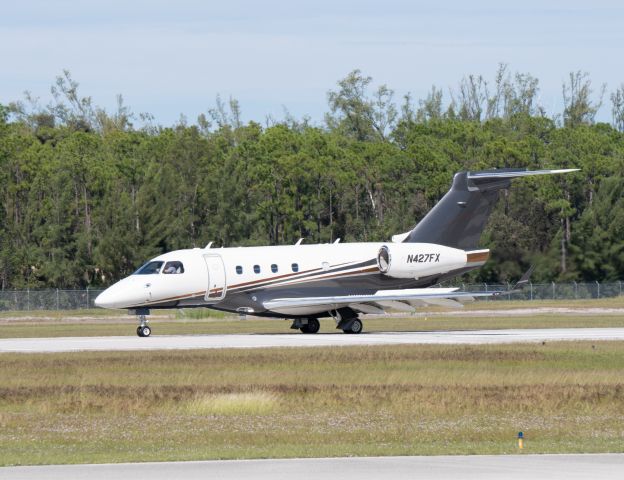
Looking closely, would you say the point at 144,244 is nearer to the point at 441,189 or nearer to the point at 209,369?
the point at 441,189

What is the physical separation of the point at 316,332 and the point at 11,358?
683 inches

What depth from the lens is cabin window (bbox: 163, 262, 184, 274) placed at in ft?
161

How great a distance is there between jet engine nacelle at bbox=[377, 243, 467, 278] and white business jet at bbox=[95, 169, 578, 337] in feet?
0.13

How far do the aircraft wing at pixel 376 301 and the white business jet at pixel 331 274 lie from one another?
0.04 meters

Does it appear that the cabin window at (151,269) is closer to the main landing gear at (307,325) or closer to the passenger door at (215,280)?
the passenger door at (215,280)

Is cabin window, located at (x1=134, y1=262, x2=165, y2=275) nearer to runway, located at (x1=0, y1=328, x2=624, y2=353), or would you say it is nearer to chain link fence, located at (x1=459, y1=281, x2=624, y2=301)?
runway, located at (x1=0, y1=328, x2=624, y2=353)

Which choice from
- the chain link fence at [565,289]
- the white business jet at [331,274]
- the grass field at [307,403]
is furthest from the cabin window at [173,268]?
the chain link fence at [565,289]

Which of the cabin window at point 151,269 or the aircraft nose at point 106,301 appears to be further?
the cabin window at point 151,269

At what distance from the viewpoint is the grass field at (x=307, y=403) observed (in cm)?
1966

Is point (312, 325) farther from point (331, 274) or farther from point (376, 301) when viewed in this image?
point (376, 301)

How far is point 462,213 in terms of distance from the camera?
53062 millimetres

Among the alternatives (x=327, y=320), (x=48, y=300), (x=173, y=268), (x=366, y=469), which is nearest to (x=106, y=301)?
(x=173, y=268)

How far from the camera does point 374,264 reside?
5166 centimetres

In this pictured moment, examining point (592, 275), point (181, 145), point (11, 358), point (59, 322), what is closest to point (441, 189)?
point (181, 145)
